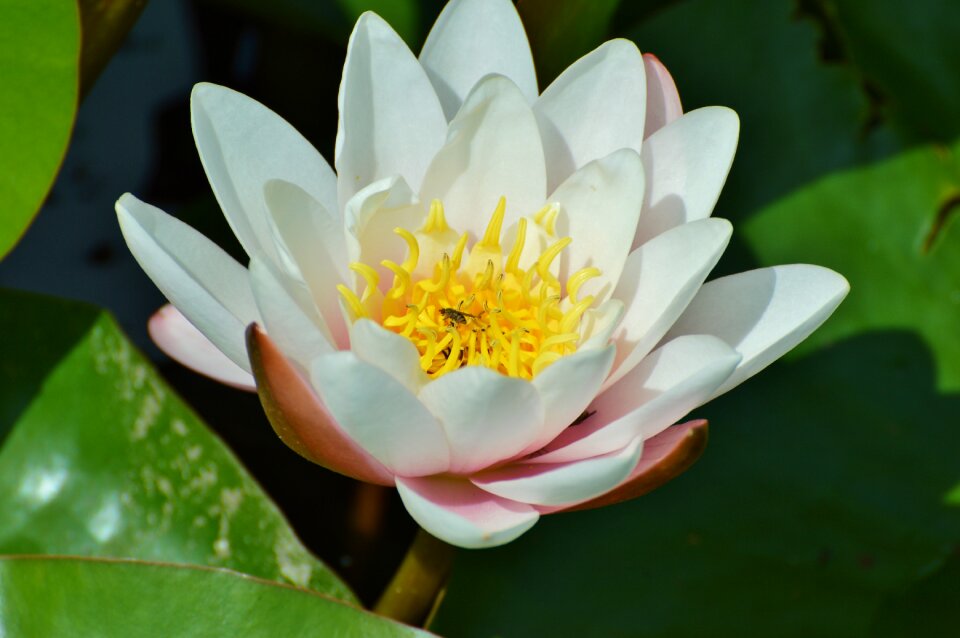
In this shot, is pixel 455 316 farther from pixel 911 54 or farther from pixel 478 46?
pixel 911 54

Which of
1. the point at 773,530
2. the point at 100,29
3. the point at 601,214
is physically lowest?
the point at 773,530

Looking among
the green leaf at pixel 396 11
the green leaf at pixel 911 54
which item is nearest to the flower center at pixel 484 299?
the green leaf at pixel 396 11

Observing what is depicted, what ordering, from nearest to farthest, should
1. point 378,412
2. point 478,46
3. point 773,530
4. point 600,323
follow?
point 378,412, point 600,323, point 478,46, point 773,530

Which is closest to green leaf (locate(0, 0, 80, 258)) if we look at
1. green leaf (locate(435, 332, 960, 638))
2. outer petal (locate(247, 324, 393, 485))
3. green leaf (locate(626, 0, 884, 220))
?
outer petal (locate(247, 324, 393, 485))

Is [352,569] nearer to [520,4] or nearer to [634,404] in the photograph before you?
[634,404]

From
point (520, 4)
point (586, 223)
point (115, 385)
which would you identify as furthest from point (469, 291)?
point (115, 385)

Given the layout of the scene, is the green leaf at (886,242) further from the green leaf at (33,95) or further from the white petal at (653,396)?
the green leaf at (33,95)

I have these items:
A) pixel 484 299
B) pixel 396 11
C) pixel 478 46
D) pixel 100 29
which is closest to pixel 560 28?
pixel 478 46
